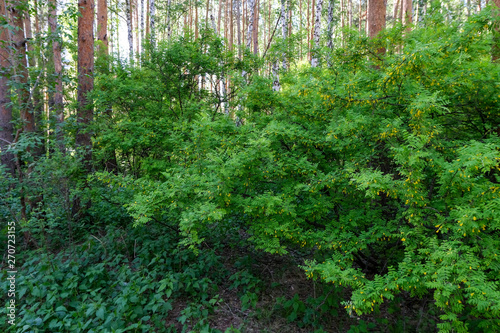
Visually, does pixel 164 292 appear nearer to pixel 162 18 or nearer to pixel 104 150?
pixel 104 150

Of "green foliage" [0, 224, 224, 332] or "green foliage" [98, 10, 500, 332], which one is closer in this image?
"green foliage" [98, 10, 500, 332]

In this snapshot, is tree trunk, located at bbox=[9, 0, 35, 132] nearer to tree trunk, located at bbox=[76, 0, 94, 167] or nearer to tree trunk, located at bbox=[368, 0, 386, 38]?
tree trunk, located at bbox=[76, 0, 94, 167]

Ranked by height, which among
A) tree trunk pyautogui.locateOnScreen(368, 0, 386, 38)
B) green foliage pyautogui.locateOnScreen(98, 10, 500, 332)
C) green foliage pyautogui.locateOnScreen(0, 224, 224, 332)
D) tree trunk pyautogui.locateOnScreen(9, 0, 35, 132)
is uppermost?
tree trunk pyautogui.locateOnScreen(368, 0, 386, 38)

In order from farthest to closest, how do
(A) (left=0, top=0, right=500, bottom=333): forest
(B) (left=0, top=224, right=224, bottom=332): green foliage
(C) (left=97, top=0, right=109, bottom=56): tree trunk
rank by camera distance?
(C) (left=97, top=0, right=109, bottom=56): tree trunk → (B) (left=0, top=224, right=224, bottom=332): green foliage → (A) (left=0, top=0, right=500, bottom=333): forest

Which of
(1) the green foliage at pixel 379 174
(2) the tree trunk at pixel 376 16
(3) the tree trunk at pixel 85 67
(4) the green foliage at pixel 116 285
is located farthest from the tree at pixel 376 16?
(3) the tree trunk at pixel 85 67

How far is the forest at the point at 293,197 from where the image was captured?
2781 millimetres

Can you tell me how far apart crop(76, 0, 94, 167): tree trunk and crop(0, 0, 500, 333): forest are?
5cm

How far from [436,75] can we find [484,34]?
3.15 feet

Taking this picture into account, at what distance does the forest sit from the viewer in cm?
278

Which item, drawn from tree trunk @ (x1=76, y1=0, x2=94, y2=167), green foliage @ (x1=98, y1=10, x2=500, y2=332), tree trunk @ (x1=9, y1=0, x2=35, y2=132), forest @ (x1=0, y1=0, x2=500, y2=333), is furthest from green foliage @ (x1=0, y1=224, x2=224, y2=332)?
tree trunk @ (x1=9, y1=0, x2=35, y2=132)

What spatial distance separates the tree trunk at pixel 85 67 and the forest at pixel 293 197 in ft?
0.15

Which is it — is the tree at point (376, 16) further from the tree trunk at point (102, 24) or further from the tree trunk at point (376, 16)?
the tree trunk at point (102, 24)

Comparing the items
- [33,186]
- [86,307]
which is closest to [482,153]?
[86,307]

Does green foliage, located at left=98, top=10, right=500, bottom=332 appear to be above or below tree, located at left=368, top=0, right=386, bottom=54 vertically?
below
